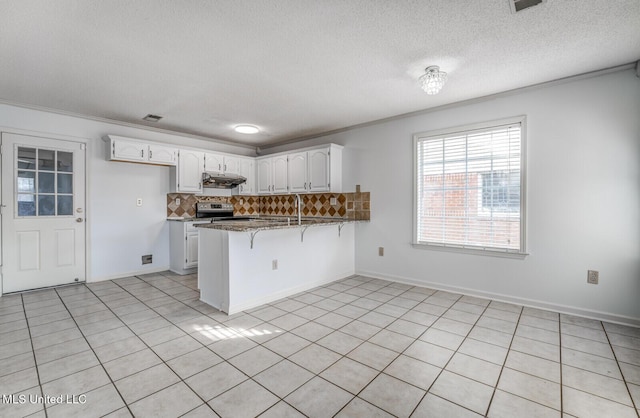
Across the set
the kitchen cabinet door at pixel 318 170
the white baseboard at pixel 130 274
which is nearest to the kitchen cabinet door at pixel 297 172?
the kitchen cabinet door at pixel 318 170

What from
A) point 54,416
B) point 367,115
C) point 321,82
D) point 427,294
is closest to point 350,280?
point 427,294

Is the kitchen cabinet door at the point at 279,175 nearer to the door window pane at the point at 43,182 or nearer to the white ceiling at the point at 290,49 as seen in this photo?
the white ceiling at the point at 290,49

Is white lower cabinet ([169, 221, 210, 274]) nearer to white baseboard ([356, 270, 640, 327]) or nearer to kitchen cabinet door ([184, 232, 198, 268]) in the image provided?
A: kitchen cabinet door ([184, 232, 198, 268])

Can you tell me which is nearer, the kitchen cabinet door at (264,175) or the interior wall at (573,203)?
the interior wall at (573,203)

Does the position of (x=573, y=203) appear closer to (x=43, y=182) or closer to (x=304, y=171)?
(x=304, y=171)

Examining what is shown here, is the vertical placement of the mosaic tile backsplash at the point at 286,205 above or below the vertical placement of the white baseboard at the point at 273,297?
above

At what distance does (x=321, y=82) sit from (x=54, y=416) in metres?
3.19

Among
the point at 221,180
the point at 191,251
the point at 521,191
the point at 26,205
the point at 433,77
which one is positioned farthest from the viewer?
the point at 221,180

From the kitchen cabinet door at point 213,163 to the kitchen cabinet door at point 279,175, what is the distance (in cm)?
93

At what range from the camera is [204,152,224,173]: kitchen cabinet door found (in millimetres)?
5234

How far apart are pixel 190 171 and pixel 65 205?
1713mm

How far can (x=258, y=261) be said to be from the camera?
10.9 feet

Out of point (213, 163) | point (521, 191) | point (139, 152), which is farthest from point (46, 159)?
point (521, 191)

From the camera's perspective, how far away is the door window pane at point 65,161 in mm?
4051
